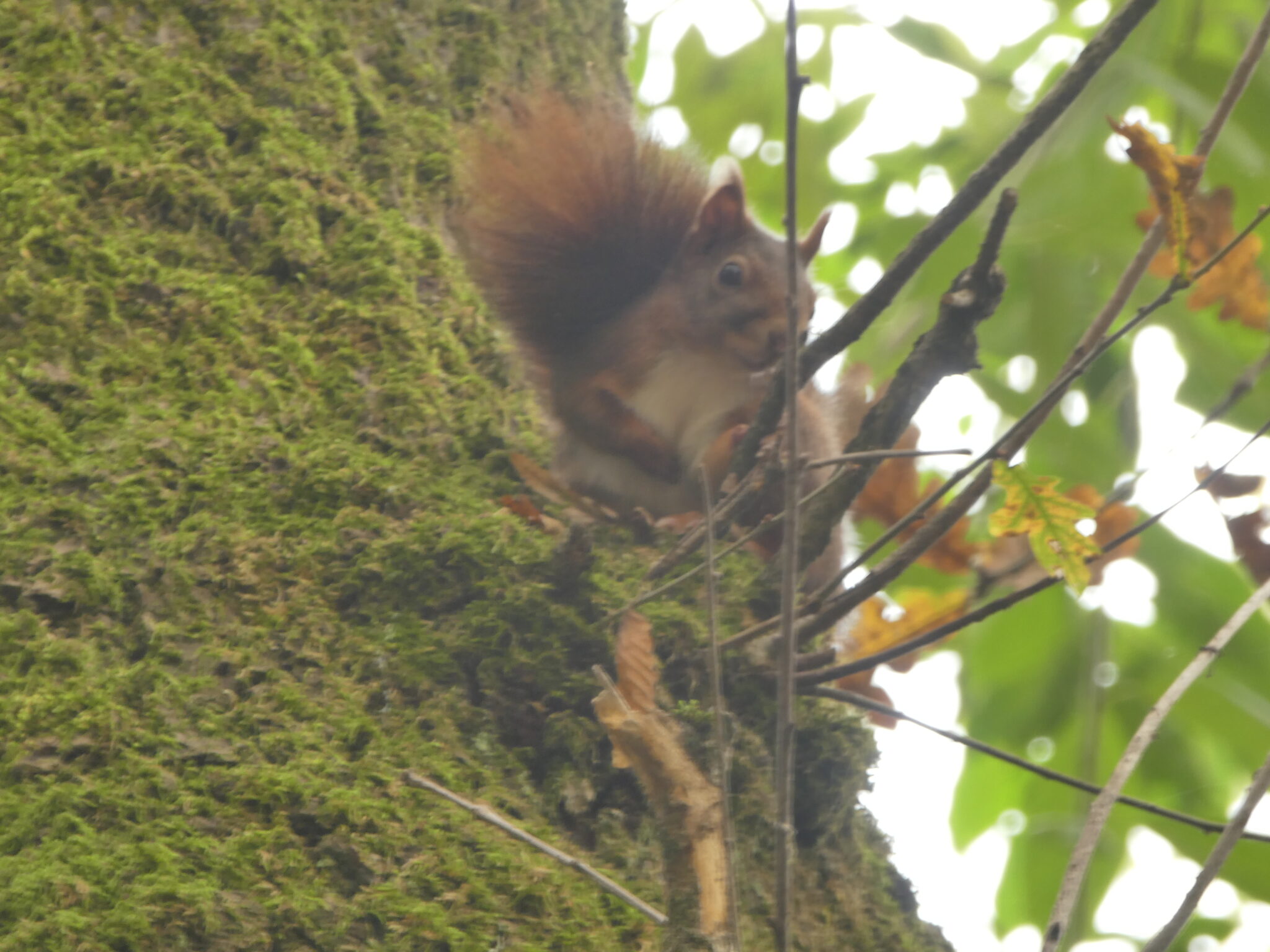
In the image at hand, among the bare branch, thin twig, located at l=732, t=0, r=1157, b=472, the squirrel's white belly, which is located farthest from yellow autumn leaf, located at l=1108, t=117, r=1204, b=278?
the squirrel's white belly

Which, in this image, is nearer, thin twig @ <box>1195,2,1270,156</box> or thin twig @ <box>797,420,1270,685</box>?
thin twig @ <box>797,420,1270,685</box>

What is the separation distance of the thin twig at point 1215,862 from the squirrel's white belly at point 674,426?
1.36m

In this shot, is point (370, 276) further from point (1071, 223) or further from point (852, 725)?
point (1071, 223)

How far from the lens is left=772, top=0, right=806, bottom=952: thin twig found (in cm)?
88

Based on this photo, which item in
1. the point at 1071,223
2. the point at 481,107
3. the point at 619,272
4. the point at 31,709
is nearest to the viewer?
the point at 31,709

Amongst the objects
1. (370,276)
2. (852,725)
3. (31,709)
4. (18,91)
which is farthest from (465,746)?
(18,91)

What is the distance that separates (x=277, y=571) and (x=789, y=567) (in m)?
0.70

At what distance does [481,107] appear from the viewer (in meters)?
2.27

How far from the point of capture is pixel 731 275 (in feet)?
8.63

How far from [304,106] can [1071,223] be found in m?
1.38

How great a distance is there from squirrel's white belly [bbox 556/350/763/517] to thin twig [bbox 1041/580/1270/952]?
1.19 m

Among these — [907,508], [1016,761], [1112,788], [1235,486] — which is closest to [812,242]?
[907,508]

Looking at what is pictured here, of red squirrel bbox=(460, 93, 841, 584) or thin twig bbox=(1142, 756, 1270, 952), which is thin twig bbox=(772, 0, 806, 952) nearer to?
thin twig bbox=(1142, 756, 1270, 952)

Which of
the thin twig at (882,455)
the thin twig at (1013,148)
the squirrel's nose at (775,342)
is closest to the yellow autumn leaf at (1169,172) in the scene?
the thin twig at (1013,148)
